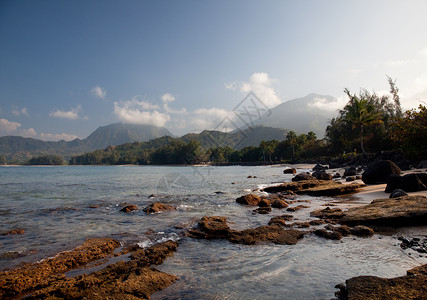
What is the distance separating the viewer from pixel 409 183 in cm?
1291

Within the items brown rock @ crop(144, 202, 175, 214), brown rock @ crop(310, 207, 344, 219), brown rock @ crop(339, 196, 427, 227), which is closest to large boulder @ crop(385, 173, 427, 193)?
brown rock @ crop(339, 196, 427, 227)

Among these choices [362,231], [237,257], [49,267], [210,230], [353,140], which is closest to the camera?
[49,267]

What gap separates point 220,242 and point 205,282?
267 centimetres

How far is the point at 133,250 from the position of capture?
6.66 m

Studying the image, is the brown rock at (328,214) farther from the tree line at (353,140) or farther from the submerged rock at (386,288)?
the tree line at (353,140)

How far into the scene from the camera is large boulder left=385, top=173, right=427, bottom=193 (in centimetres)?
1279

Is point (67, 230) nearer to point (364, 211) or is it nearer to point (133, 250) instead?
point (133, 250)

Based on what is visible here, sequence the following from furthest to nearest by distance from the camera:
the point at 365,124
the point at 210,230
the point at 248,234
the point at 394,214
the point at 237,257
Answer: the point at 365,124 < the point at 210,230 < the point at 394,214 < the point at 248,234 < the point at 237,257

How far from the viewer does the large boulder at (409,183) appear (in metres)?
12.8

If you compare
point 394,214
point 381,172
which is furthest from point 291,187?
point 394,214

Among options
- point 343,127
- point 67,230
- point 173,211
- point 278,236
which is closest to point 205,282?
point 278,236

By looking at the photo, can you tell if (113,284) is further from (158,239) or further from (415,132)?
(415,132)

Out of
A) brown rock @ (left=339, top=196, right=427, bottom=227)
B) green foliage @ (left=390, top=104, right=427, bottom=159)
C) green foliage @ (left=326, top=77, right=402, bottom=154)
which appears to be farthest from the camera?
green foliage @ (left=326, top=77, right=402, bottom=154)

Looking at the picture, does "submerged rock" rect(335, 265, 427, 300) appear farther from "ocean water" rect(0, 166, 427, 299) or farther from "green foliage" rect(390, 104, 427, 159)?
"green foliage" rect(390, 104, 427, 159)
